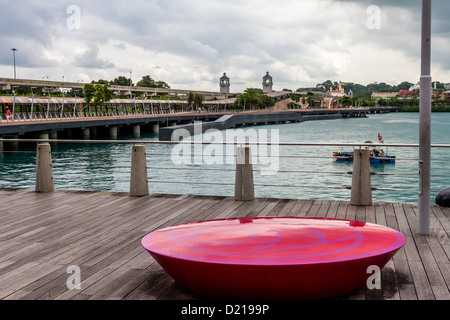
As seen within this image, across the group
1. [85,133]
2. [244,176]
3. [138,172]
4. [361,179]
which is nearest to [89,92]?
[85,133]

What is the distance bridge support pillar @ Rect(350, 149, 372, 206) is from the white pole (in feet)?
5.82

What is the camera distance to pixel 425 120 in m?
5.84

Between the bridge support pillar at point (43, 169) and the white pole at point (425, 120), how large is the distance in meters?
7.06

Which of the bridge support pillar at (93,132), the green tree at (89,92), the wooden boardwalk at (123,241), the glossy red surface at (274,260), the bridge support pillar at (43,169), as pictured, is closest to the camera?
the glossy red surface at (274,260)

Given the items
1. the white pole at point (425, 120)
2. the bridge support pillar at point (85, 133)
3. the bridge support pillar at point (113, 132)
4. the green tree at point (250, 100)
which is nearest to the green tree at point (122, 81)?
the green tree at point (250, 100)

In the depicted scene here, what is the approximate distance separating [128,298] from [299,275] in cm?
149

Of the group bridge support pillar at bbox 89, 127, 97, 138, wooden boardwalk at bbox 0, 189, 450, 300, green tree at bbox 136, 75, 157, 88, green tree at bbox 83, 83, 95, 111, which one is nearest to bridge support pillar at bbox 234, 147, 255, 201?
wooden boardwalk at bbox 0, 189, 450, 300

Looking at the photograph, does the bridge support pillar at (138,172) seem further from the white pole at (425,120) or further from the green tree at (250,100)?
the green tree at (250,100)

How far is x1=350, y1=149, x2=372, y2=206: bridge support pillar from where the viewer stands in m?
7.69

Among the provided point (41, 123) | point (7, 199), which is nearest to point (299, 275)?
point (7, 199)

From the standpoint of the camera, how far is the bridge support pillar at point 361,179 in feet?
25.2

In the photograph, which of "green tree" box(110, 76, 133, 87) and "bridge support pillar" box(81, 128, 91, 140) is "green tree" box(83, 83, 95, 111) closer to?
"bridge support pillar" box(81, 128, 91, 140)
